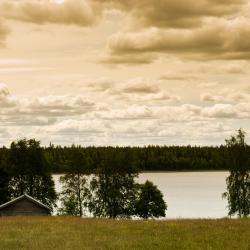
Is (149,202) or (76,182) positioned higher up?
(76,182)

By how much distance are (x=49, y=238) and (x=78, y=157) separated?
53420mm

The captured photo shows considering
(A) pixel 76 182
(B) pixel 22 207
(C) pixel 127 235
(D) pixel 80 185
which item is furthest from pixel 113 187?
(C) pixel 127 235

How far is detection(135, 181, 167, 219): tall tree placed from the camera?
2876 inches

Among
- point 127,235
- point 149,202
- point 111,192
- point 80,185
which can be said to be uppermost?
point 80,185

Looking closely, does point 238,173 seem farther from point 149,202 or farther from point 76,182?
point 76,182

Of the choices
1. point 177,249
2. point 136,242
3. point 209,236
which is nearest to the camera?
point 177,249

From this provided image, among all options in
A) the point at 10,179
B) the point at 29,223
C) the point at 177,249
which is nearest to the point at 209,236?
the point at 177,249

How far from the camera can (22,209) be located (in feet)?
181

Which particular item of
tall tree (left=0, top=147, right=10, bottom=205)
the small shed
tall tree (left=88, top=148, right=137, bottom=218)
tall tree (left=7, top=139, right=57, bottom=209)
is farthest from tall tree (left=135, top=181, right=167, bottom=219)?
the small shed

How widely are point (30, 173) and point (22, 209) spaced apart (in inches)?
714

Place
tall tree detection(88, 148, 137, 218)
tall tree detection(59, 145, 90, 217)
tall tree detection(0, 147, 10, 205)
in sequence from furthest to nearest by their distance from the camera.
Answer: tall tree detection(88, 148, 137, 218) < tall tree detection(59, 145, 90, 217) < tall tree detection(0, 147, 10, 205)

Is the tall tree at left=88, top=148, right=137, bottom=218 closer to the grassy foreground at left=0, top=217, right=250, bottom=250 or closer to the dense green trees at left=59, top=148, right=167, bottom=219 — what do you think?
the dense green trees at left=59, top=148, right=167, bottom=219

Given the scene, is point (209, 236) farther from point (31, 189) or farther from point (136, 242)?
point (31, 189)

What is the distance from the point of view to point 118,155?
265 ft
